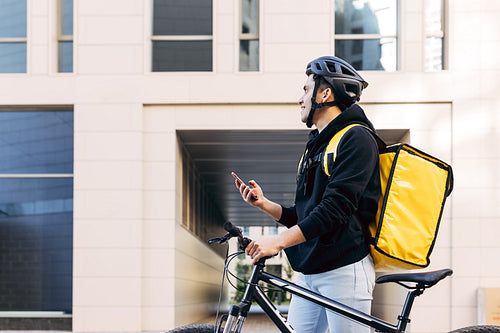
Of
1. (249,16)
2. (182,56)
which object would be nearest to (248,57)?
(249,16)

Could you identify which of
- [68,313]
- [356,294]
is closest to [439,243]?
[68,313]

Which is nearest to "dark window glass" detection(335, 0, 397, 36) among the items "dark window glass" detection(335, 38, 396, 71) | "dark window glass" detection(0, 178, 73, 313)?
"dark window glass" detection(335, 38, 396, 71)

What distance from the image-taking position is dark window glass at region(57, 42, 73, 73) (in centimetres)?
1115

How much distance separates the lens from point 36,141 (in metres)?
11.1

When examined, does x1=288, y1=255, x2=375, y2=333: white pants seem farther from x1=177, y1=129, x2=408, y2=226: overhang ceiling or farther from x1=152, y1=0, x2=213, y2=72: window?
x1=152, y1=0, x2=213, y2=72: window

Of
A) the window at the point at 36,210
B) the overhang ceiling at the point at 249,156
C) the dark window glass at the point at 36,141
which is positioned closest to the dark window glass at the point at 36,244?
the window at the point at 36,210

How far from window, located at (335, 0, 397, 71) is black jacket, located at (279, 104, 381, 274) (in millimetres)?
8194

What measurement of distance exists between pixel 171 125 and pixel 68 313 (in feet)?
10.9

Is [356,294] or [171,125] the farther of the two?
[171,125]

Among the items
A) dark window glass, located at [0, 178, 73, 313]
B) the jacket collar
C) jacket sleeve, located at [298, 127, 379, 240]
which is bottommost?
dark window glass, located at [0, 178, 73, 313]

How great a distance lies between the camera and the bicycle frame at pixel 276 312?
9.25 ft

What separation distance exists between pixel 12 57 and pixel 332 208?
9.56m

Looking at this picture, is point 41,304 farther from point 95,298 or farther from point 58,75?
point 58,75

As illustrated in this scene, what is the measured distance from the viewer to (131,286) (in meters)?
10.6
